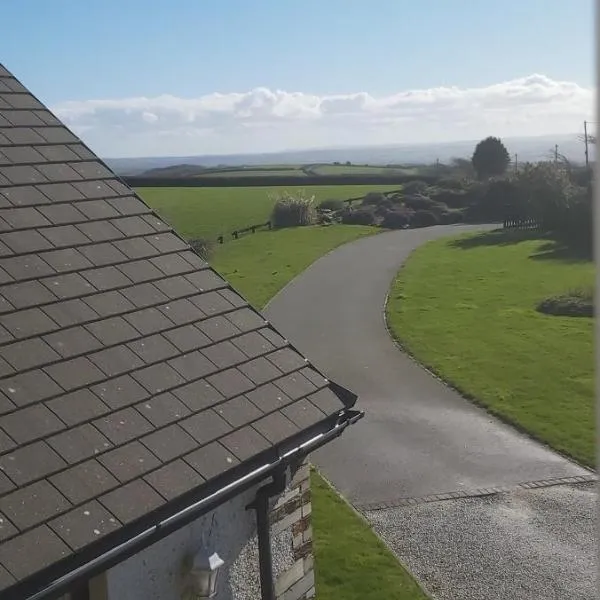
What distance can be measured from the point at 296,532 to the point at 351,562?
431 cm

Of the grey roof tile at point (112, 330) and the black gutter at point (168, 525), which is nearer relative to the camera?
the black gutter at point (168, 525)

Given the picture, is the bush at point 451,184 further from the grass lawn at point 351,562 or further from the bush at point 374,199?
the grass lawn at point 351,562

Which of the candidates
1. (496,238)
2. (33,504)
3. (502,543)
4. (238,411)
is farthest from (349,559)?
(496,238)

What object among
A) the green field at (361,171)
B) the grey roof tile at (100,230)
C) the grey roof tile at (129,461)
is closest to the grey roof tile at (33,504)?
the grey roof tile at (129,461)

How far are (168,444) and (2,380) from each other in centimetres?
110

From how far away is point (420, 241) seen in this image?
4281 centimetres

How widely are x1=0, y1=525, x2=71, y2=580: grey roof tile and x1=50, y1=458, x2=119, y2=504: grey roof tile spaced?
283mm

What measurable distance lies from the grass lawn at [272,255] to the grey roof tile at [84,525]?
2174 centimetres

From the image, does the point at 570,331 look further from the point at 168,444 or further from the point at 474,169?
the point at 474,169

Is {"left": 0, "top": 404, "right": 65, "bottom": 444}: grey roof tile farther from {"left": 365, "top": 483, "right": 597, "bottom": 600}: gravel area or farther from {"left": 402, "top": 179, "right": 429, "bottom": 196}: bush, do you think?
{"left": 402, "top": 179, "right": 429, "bottom": 196}: bush

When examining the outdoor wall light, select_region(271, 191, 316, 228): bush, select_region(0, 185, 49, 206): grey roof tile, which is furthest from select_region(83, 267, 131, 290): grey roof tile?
select_region(271, 191, 316, 228): bush

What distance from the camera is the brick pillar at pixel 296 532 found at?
6.21 meters

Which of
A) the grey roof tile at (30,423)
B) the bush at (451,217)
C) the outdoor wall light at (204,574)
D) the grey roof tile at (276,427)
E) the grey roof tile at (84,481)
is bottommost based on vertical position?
the outdoor wall light at (204,574)

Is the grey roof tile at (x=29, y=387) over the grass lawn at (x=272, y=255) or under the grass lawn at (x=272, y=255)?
over
